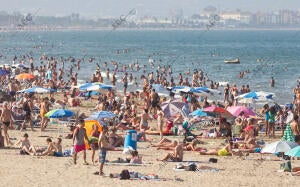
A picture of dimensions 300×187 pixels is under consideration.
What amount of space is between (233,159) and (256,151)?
154 centimetres

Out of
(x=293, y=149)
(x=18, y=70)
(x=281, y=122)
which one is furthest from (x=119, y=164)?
(x=18, y=70)

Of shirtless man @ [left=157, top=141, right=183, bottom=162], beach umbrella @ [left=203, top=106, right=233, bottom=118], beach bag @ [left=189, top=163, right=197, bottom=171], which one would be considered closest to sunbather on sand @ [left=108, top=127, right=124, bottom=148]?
shirtless man @ [left=157, top=141, right=183, bottom=162]

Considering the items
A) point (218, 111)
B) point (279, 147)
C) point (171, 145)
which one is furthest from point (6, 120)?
point (279, 147)

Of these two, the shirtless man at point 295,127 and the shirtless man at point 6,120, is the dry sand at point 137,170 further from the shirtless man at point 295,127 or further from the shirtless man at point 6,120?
the shirtless man at point 295,127

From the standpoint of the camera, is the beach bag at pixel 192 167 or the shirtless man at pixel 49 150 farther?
the shirtless man at pixel 49 150

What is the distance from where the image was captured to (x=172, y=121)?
26594mm

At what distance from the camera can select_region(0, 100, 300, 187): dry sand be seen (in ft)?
54.0

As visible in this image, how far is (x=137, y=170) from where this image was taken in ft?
59.0

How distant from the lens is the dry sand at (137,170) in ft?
54.0

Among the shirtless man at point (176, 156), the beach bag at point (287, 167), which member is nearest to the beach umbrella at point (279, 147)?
the beach bag at point (287, 167)

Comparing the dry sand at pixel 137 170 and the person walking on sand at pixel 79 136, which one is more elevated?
the person walking on sand at pixel 79 136

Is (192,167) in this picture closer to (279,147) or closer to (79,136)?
(279,147)

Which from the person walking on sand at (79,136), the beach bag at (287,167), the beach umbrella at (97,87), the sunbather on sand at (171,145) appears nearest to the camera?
the person walking on sand at (79,136)

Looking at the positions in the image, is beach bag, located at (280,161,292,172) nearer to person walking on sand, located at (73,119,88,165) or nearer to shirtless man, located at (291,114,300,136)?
shirtless man, located at (291,114,300,136)
